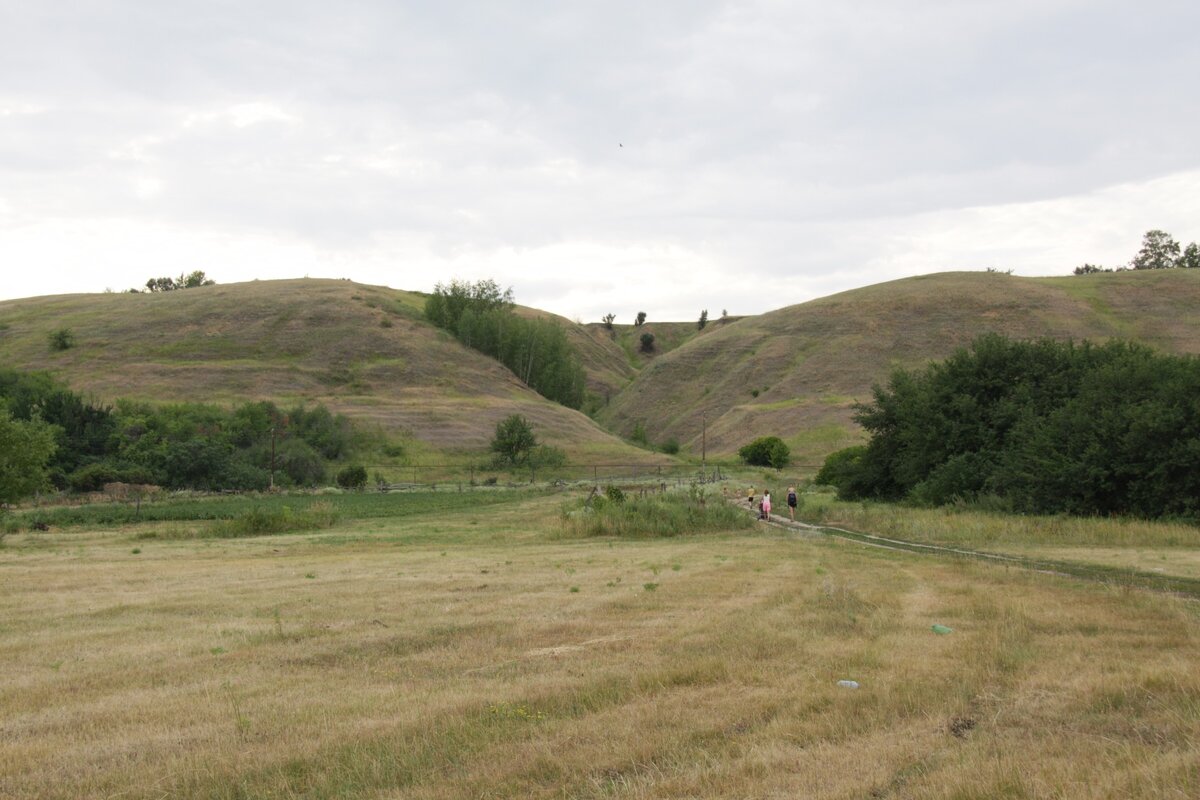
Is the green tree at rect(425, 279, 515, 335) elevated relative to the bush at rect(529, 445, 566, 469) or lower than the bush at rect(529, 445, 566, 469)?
elevated

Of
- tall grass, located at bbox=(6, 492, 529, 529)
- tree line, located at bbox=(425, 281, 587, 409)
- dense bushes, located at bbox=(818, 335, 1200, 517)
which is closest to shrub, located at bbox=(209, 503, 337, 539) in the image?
tall grass, located at bbox=(6, 492, 529, 529)

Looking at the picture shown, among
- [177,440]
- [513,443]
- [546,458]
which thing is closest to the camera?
[177,440]

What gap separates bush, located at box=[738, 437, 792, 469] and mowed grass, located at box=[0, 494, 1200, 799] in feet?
236

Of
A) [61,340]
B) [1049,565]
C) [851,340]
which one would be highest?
[851,340]

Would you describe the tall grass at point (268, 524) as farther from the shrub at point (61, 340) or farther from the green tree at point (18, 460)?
the shrub at point (61, 340)

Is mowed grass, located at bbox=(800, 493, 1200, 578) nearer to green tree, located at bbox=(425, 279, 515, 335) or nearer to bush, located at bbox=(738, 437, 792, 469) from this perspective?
bush, located at bbox=(738, 437, 792, 469)

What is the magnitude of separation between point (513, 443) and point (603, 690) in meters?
80.7

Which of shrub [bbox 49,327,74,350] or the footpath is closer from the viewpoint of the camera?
the footpath

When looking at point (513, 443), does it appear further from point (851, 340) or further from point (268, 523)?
point (851, 340)

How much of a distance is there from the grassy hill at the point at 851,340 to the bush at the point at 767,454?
18.7 ft

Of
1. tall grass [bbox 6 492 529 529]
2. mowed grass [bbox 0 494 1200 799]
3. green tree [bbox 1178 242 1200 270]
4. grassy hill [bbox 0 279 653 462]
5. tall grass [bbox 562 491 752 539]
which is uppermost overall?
green tree [bbox 1178 242 1200 270]

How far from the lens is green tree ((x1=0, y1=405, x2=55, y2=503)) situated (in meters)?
35.0

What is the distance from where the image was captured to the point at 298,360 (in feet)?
388

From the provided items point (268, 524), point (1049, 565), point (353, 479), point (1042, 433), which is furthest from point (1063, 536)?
point (353, 479)
